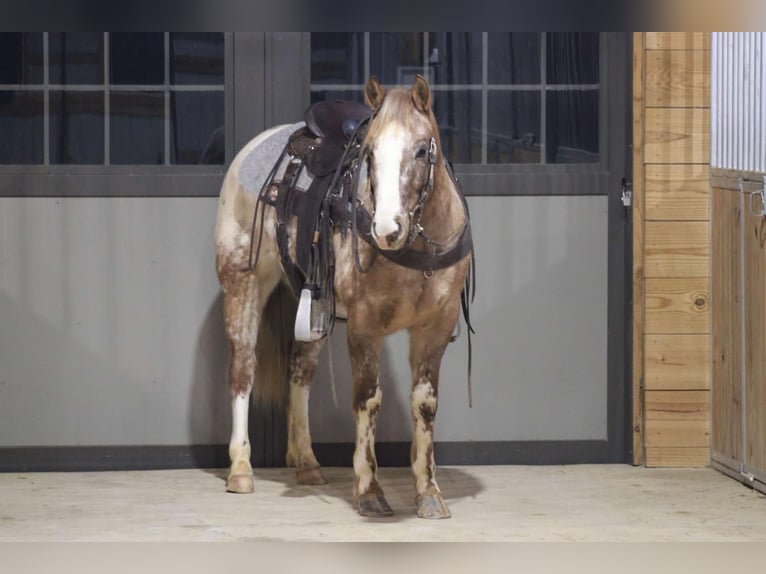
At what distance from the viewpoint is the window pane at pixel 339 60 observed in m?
6.11

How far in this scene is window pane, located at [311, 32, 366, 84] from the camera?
241 inches

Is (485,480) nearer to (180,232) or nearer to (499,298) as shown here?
(499,298)

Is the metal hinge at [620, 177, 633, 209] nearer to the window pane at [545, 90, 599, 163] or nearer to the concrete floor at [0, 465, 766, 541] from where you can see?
the window pane at [545, 90, 599, 163]

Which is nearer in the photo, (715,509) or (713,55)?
(715,509)

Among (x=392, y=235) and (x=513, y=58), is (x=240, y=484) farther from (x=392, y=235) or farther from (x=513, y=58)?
(x=513, y=58)

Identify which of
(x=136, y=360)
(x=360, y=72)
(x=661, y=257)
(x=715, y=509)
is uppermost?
(x=360, y=72)

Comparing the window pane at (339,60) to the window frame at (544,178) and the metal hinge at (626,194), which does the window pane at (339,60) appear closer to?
the window frame at (544,178)

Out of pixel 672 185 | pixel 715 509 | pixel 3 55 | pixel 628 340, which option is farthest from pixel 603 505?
pixel 3 55

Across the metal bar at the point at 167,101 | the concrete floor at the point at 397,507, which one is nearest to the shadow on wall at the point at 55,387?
the concrete floor at the point at 397,507

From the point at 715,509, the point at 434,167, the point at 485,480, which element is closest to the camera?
the point at 434,167

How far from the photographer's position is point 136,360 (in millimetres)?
6117

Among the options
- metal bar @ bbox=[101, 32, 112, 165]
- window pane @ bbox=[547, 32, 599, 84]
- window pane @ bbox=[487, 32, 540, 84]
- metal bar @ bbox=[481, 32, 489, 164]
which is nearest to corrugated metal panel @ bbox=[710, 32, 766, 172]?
window pane @ bbox=[547, 32, 599, 84]

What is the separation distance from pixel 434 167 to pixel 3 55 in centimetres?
213

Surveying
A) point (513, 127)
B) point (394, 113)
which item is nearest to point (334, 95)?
point (513, 127)
